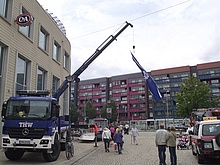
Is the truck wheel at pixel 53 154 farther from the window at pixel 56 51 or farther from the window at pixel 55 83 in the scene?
the window at pixel 56 51

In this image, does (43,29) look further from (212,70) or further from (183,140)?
(212,70)

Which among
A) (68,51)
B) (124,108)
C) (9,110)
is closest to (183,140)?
(9,110)

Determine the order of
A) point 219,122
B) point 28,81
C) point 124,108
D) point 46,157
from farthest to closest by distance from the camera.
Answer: point 124,108 < point 28,81 < point 46,157 < point 219,122

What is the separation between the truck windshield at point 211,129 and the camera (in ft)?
33.1

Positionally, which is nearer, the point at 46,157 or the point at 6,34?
the point at 46,157

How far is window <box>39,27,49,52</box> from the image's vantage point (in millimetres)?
22505

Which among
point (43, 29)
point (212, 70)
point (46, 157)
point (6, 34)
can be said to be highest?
point (212, 70)

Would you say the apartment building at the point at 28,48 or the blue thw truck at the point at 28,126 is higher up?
the apartment building at the point at 28,48

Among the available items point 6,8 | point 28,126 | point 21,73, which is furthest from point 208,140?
point 6,8

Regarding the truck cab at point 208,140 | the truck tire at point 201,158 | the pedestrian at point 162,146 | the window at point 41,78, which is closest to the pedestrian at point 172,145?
the pedestrian at point 162,146

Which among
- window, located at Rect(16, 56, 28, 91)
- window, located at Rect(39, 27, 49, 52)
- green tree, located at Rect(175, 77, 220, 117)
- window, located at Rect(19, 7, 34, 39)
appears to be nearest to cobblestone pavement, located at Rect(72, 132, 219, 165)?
window, located at Rect(16, 56, 28, 91)

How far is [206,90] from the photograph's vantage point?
3744 cm

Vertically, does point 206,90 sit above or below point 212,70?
below

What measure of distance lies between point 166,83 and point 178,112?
4788 centimetres
